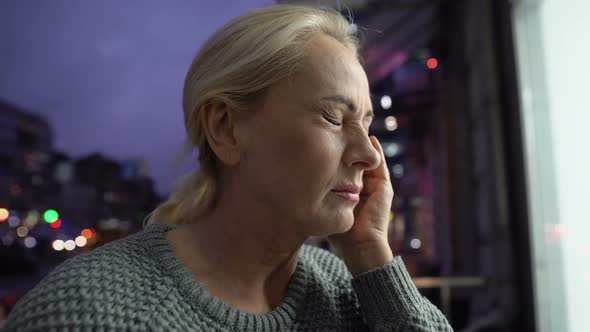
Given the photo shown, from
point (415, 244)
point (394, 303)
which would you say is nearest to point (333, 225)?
point (394, 303)

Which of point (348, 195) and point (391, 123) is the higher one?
point (348, 195)

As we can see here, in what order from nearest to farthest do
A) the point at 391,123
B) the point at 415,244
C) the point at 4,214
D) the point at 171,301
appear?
1. the point at 171,301
2. the point at 4,214
3. the point at 391,123
4. the point at 415,244

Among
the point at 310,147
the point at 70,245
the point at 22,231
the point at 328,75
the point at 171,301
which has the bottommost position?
the point at 70,245

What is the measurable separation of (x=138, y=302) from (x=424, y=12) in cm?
382

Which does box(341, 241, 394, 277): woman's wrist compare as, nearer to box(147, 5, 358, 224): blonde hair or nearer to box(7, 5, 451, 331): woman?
box(7, 5, 451, 331): woman

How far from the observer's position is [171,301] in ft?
2.49

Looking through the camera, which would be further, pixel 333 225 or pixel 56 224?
pixel 56 224

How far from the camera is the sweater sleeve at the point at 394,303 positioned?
2.74ft

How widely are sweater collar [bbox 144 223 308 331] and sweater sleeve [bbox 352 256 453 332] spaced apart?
14cm

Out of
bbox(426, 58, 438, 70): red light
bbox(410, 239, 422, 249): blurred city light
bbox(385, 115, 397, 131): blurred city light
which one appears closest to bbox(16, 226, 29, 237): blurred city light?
bbox(385, 115, 397, 131): blurred city light

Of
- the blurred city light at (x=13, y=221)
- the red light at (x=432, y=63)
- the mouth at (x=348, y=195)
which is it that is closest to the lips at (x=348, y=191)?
the mouth at (x=348, y=195)

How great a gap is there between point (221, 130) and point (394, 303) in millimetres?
464

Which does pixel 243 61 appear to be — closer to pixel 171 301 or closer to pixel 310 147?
pixel 310 147

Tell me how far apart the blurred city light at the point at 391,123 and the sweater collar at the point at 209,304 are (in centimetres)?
258
